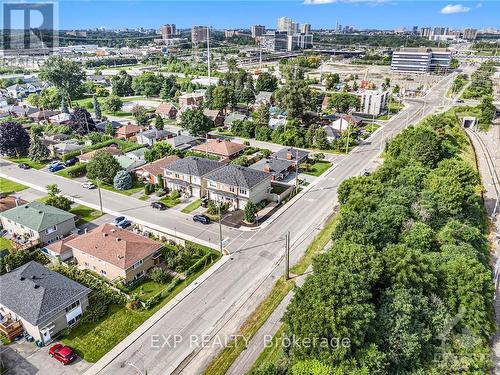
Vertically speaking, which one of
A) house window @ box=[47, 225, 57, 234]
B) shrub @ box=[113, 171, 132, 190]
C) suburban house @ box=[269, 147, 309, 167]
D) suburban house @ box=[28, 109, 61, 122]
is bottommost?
house window @ box=[47, 225, 57, 234]

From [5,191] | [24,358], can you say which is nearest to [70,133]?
[5,191]

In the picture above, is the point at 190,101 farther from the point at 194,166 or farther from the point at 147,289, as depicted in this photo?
the point at 147,289

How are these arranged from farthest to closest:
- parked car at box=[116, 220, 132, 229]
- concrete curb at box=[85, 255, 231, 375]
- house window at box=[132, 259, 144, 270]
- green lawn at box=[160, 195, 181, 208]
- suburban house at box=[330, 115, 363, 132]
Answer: suburban house at box=[330, 115, 363, 132], green lawn at box=[160, 195, 181, 208], parked car at box=[116, 220, 132, 229], house window at box=[132, 259, 144, 270], concrete curb at box=[85, 255, 231, 375]

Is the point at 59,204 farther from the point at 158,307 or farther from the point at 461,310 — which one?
the point at 461,310

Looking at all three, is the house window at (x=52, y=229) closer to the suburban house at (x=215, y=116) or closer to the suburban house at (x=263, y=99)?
the suburban house at (x=215, y=116)

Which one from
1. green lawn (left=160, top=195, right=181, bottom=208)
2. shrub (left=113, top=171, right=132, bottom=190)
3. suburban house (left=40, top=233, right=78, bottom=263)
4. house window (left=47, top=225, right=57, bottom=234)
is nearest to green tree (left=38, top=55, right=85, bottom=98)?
shrub (left=113, top=171, right=132, bottom=190)

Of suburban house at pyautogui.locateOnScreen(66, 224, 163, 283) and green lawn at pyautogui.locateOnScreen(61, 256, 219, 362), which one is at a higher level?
suburban house at pyautogui.locateOnScreen(66, 224, 163, 283)

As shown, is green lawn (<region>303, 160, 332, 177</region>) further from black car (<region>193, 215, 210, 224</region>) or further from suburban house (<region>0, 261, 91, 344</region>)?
suburban house (<region>0, 261, 91, 344</region>)
